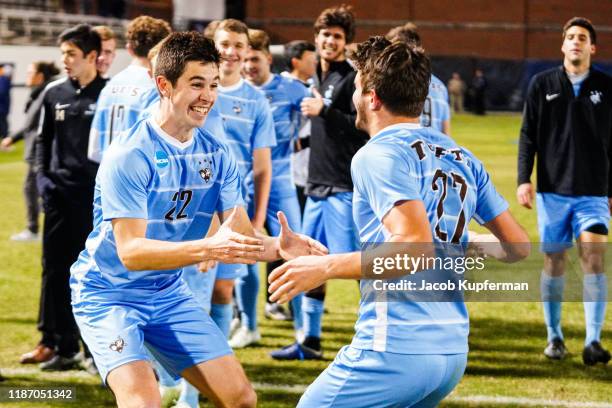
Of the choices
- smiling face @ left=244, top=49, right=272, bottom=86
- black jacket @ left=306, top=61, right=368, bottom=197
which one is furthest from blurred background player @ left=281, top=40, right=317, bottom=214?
black jacket @ left=306, top=61, right=368, bottom=197

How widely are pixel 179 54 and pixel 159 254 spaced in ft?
3.35

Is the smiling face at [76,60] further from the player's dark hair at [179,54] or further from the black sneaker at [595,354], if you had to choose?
the black sneaker at [595,354]

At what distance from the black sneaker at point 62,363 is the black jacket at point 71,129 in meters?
1.28

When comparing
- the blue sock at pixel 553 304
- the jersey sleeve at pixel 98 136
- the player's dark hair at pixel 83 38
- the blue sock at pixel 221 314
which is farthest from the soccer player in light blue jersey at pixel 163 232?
the blue sock at pixel 553 304

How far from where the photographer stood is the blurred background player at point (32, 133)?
11273 millimetres

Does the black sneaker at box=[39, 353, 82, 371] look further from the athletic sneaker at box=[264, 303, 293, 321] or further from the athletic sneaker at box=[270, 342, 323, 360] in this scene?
the athletic sneaker at box=[264, 303, 293, 321]

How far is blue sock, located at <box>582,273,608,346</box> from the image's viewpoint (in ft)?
25.2

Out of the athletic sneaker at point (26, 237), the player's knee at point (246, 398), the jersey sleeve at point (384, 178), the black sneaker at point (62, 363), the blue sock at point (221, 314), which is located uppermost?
the jersey sleeve at point (384, 178)

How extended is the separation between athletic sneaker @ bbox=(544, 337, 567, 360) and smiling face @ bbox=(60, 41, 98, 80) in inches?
163

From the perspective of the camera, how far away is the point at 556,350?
7.91m

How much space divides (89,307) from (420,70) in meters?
1.93

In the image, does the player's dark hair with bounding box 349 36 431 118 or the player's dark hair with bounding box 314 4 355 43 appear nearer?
the player's dark hair with bounding box 349 36 431 118

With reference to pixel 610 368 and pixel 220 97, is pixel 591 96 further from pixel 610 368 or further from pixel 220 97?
pixel 220 97

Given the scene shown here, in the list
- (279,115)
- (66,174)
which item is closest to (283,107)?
(279,115)
